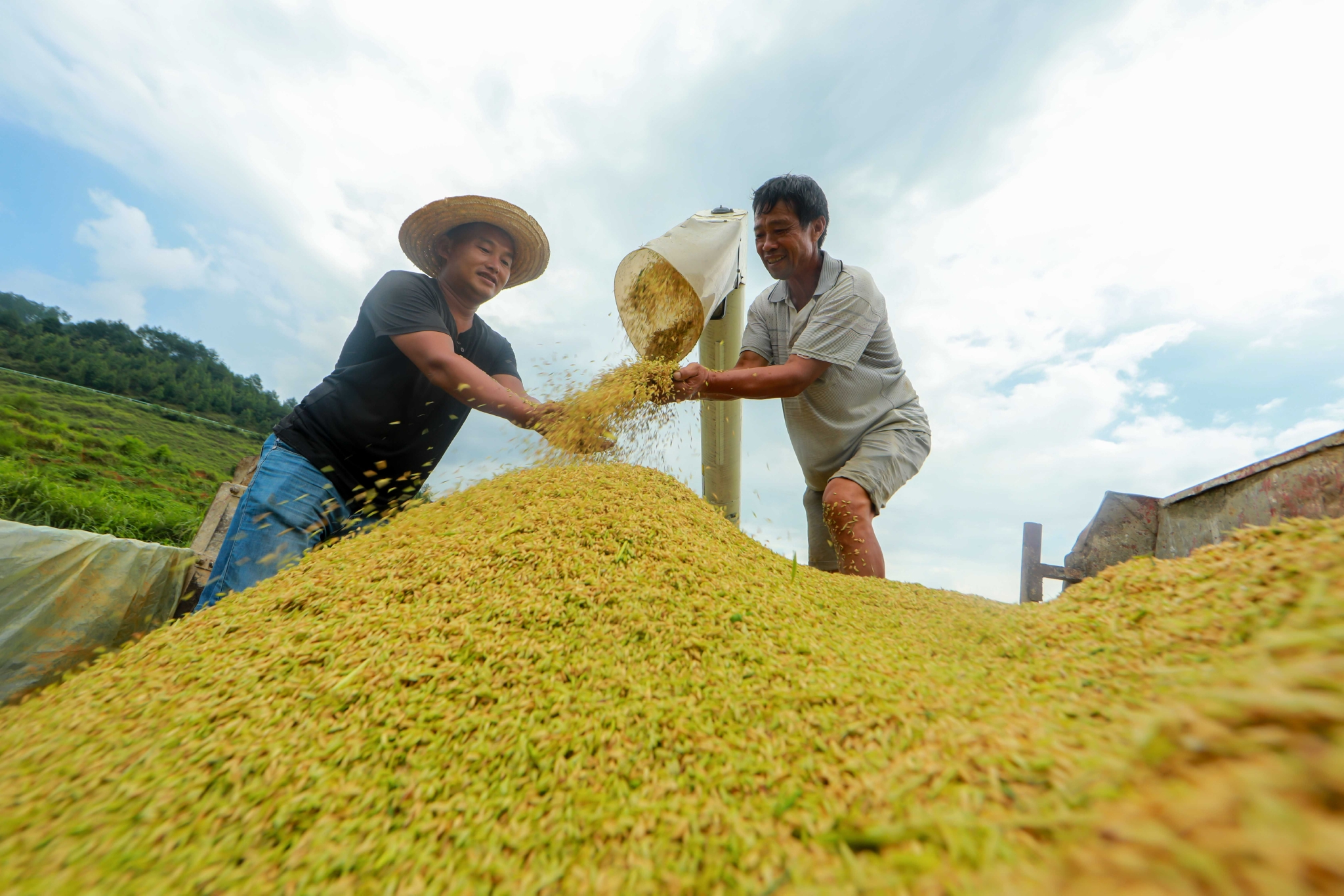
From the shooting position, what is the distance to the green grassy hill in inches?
334

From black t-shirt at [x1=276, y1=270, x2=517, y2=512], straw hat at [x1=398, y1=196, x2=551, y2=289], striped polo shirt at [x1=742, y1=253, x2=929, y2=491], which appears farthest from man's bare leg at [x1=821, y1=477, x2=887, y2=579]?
straw hat at [x1=398, y1=196, x2=551, y2=289]

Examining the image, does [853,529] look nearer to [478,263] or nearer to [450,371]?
[450,371]

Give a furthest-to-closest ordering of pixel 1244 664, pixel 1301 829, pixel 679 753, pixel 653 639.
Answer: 1. pixel 653 639
2. pixel 679 753
3. pixel 1244 664
4. pixel 1301 829

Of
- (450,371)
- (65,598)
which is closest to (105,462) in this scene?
(65,598)

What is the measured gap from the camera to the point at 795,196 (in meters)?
3.40

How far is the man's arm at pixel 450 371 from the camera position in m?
2.69

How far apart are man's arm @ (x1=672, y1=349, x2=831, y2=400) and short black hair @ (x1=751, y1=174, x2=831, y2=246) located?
0.99 metres

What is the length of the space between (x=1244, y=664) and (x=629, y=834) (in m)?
0.92

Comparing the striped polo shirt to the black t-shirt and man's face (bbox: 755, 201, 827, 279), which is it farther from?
the black t-shirt

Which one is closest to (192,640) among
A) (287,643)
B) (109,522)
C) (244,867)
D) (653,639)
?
(287,643)

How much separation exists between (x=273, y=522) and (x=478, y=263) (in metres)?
1.69

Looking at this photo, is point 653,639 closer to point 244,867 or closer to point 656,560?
point 656,560

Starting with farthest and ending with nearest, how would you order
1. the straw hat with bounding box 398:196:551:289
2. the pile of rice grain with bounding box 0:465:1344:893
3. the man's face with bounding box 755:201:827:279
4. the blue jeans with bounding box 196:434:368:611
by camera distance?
1. the man's face with bounding box 755:201:827:279
2. the straw hat with bounding box 398:196:551:289
3. the blue jeans with bounding box 196:434:368:611
4. the pile of rice grain with bounding box 0:465:1344:893

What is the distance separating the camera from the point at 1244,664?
2.51 feet
